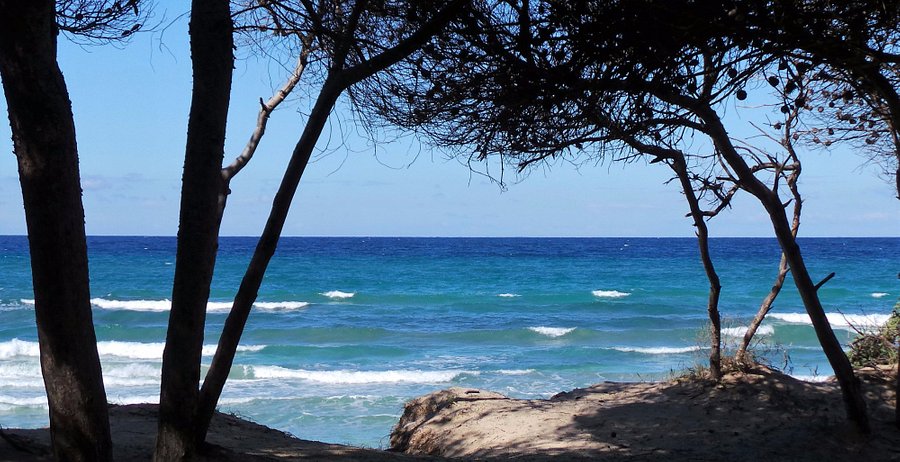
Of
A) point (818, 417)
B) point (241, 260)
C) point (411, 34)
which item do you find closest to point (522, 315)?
point (818, 417)

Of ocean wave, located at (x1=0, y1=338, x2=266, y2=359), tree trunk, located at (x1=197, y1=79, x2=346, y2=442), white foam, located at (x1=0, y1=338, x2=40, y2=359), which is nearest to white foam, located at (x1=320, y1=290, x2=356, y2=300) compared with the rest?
ocean wave, located at (x1=0, y1=338, x2=266, y2=359)

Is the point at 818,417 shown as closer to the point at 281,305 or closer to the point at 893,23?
the point at 893,23

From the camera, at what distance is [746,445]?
5.38m

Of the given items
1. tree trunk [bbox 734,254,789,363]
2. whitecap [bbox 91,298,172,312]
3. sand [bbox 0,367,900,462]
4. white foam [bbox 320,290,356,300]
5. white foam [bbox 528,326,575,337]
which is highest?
tree trunk [bbox 734,254,789,363]

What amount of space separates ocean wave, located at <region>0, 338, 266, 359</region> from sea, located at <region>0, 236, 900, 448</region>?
0.05 metres

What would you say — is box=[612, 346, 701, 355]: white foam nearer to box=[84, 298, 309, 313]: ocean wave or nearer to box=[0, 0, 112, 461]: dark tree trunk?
box=[84, 298, 309, 313]: ocean wave

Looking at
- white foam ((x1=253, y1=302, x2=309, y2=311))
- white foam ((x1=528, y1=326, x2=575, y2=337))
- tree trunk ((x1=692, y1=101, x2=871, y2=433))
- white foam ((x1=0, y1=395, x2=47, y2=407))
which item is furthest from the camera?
white foam ((x1=253, y1=302, x2=309, y2=311))

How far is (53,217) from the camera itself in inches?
133

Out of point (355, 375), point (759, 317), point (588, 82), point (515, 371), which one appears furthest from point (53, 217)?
point (515, 371)

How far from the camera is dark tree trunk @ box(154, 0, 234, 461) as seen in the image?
387cm

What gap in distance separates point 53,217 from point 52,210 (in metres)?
0.03

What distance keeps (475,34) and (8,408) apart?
31.6 ft

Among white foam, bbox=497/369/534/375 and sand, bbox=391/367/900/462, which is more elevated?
sand, bbox=391/367/900/462

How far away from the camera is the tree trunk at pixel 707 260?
575 cm
